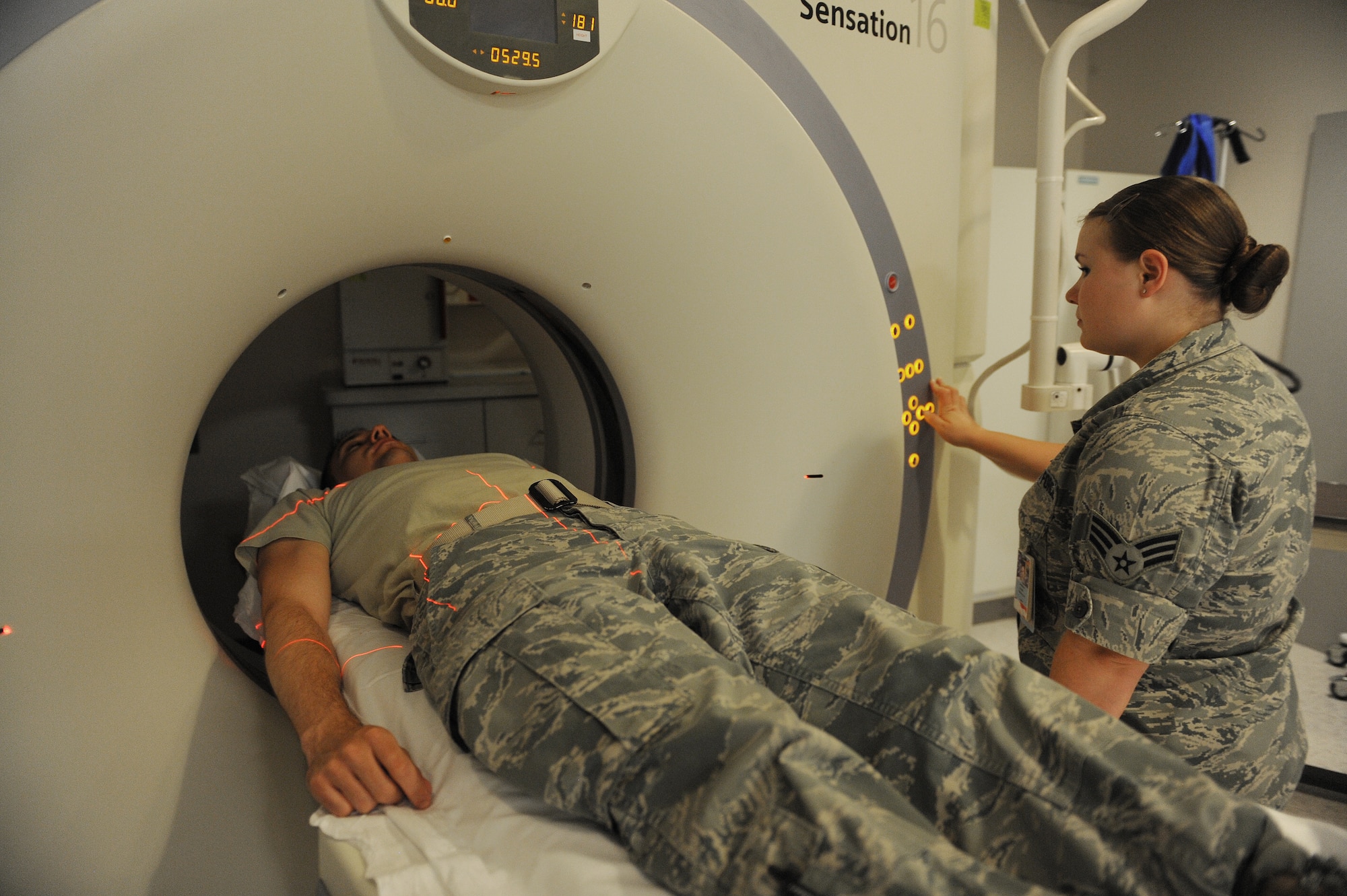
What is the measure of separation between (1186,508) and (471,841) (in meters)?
0.83

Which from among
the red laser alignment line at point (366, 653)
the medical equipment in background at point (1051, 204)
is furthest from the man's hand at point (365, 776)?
the medical equipment in background at point (1051, 204)

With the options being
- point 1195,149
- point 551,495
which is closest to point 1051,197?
point 551,495

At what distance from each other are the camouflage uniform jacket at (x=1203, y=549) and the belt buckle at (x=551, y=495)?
68cm

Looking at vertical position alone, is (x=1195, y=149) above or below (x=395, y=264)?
above

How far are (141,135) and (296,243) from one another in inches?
7.7

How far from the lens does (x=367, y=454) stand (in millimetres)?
1771

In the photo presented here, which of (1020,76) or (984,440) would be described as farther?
(1020,76)

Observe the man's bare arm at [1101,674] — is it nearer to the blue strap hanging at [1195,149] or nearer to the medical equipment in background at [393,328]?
the medical equipment in background at [393,328]

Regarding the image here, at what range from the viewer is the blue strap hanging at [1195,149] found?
280 centimetres

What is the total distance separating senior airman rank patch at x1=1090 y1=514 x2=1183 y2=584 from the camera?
1.02 meters

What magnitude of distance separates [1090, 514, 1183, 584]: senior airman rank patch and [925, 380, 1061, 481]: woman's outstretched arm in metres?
0.44

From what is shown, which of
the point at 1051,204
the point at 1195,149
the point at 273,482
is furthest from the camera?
the point at 1195,149

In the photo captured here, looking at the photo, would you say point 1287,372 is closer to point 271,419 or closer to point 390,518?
point 390,518

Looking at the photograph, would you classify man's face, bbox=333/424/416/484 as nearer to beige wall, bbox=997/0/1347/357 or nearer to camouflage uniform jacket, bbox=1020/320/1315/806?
camouflage uniform jacket, bbox=1020/320/1315/806
